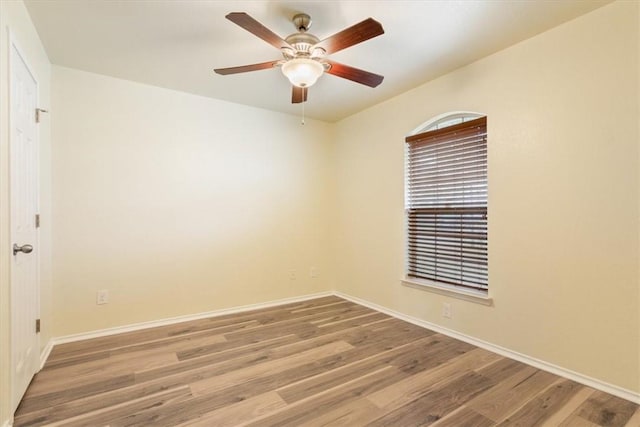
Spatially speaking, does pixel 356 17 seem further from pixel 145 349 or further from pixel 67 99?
pixel 145 349

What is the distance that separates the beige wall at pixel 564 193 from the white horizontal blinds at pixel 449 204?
14 centimetres

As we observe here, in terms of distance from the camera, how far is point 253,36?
7.76 ft

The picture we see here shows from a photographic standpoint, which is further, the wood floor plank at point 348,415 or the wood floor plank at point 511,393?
the wood floor plank at point 511,393

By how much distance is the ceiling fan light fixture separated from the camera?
2088 mm

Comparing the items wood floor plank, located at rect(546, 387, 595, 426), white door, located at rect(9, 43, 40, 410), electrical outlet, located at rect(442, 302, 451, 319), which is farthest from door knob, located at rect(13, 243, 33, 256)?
electrical outlet, located at rect(442, 302, 451, 319)

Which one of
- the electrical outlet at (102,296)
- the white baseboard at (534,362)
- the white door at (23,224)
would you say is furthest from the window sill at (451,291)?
the white door at (23,224)

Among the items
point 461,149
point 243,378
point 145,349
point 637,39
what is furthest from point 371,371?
point 637,39

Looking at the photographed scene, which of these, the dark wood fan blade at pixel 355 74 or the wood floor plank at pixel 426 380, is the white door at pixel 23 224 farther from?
the wood floor plank at pixel 426 380

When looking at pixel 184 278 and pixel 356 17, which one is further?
pixel 184 278

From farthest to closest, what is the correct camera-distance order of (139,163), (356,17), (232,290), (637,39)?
(232,290), (139,163), (356,17), (637,39)

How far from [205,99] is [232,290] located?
7.23 feet

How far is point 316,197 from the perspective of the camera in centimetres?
441

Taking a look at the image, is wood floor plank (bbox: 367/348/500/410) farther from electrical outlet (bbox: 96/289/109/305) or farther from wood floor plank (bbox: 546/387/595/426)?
electrical outlet (bbox: 96/289/109/305)

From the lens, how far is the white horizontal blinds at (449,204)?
9.16 ft
